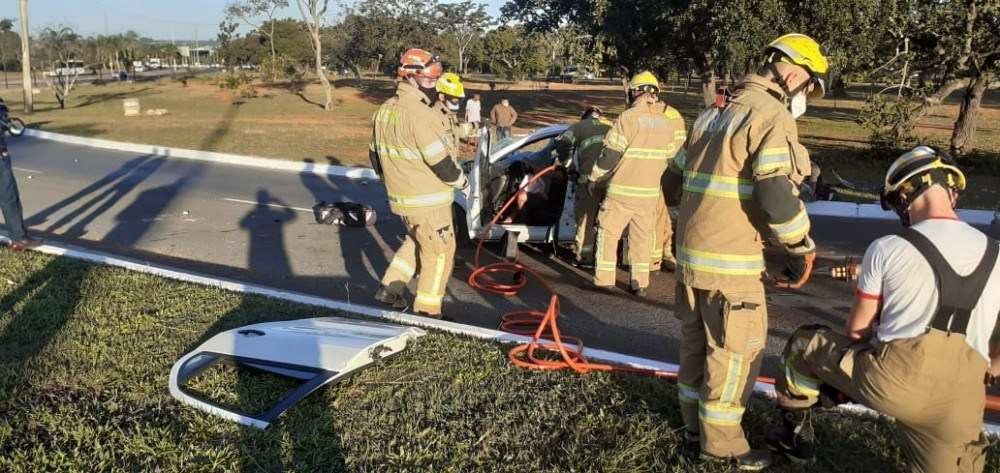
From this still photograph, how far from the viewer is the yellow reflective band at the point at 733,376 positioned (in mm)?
3133

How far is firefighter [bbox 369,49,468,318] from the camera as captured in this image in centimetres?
503

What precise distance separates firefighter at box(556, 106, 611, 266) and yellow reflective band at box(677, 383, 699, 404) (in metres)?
3.39

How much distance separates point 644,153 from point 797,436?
324 centimetres

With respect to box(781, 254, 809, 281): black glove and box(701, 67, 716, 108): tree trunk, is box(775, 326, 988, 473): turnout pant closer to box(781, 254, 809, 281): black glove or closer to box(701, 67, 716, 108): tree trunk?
box(781, 254, 809, 281): black glove

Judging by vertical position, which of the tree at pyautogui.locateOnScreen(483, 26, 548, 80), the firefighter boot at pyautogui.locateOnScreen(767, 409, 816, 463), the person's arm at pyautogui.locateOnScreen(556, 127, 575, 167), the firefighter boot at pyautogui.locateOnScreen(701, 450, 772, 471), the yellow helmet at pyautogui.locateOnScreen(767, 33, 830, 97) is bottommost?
the firefighter boot at pyautogui.locateOnScreen(701, 450, 772, 471)

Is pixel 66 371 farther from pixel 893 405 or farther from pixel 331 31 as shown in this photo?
pixel 331 31

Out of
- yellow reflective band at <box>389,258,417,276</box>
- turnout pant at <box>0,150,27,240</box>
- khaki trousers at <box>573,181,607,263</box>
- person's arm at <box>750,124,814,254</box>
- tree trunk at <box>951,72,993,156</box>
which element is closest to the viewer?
person's arm at <box>750,124,814,254</box>

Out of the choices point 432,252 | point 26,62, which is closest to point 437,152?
point 432,252

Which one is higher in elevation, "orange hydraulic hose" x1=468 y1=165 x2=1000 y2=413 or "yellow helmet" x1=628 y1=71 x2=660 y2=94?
"yellow helmet" x1=628 y1=71 x2=660 y2=94

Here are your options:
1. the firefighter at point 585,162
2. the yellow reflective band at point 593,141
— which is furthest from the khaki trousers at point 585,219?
the yellow reflective band at point 593,141

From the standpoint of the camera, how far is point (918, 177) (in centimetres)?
268

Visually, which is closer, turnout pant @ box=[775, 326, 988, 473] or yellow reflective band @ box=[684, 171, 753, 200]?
turnout pant @ box=[775, 326, 988, 473]

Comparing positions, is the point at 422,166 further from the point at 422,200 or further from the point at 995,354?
the point at 995,354

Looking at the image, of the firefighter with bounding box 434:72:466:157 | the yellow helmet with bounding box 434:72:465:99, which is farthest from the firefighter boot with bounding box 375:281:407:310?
A: the yellow helmet with bounding box 434:72:465:99
